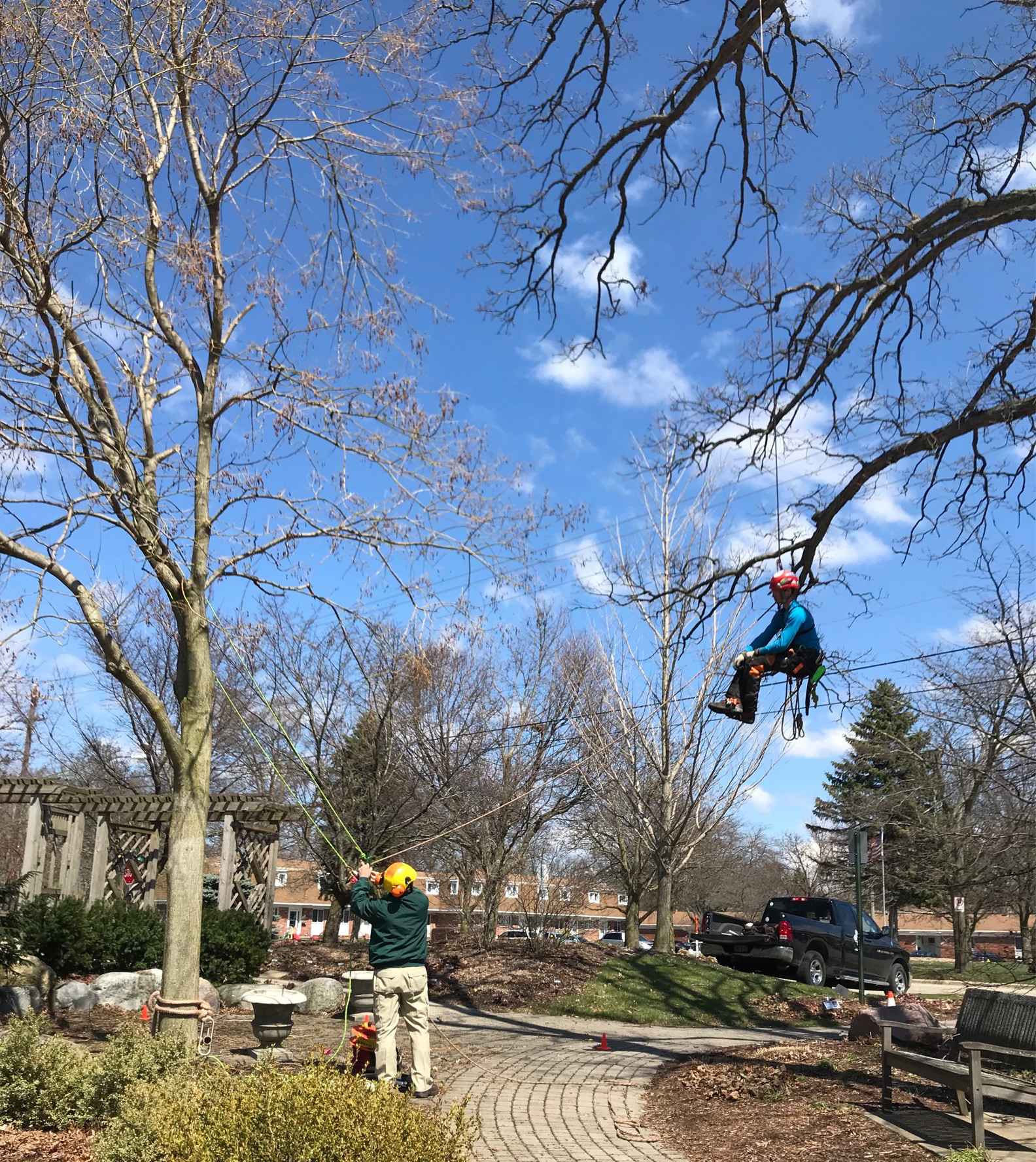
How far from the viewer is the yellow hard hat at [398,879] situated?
29.2 feet

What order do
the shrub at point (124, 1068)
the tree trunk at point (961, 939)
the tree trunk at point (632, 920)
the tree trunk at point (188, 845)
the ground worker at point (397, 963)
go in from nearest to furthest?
the shrub at point (124, 1068) < the tree trunk at point (188, 845) < the ground worker at point (397, 963) < the tree trunk at point (632, 920) < the tree trunk at point (961, 939)

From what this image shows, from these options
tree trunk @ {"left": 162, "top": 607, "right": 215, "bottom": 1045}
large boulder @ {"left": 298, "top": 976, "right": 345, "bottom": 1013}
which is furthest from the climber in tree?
large boulder @ {"left": 298, "top": 976, "right": 345, "bottom": 1013}

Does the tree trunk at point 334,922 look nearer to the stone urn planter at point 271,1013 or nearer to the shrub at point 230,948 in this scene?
the shrub at point 230,948

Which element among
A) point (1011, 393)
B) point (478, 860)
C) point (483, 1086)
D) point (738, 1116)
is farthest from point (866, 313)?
point (478, 860)

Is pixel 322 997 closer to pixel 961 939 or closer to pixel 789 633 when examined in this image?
pixel 789 633

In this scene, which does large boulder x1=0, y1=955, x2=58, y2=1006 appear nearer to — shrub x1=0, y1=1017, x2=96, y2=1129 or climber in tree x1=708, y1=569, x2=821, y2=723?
shrub x1=0, y1=1017, x2=96, y2=1129

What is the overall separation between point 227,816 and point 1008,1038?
14154 mm

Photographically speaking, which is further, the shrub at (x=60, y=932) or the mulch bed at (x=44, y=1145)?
the shrub at (x=60, y=932)

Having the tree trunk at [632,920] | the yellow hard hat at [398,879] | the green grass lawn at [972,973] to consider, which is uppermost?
the yellow hard hat at [398,879]

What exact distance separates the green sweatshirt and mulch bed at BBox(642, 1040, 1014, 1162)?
2.40 meters

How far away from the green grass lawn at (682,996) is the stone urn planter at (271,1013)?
732cm

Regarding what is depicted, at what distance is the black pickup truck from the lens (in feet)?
64.8

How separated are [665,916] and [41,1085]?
58.4 feet

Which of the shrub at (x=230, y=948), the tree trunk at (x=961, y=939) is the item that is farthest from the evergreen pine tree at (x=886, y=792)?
the shrub at (x=230, y=948)
